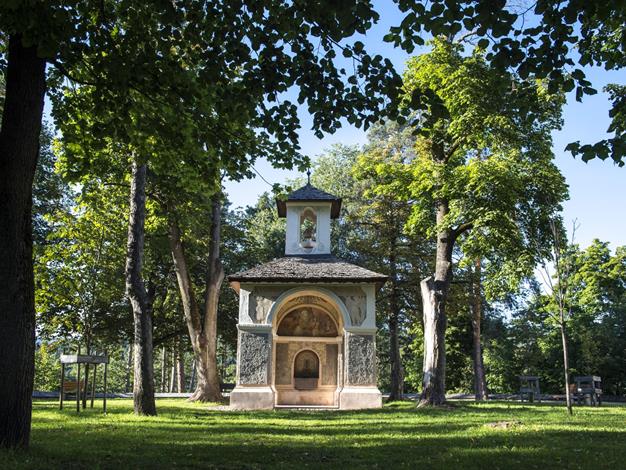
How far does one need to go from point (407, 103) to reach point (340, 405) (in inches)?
560

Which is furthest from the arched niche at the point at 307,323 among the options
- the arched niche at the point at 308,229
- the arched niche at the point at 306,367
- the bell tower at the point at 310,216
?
the arched niche at the point at 308,229

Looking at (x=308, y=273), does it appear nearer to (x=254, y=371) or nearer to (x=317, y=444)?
(x=254, y=371)

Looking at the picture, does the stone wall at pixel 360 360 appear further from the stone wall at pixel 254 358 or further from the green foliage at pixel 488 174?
the green foliage at pixel 488 174

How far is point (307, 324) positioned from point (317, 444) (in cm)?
1435

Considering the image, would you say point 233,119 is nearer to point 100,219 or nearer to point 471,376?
point 100,219

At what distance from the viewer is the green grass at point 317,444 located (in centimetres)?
697

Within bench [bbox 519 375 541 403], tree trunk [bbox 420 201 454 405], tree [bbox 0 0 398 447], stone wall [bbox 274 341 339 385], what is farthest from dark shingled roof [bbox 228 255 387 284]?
tree [bbox 0 0 398 447]

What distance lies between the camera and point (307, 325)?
23.3m

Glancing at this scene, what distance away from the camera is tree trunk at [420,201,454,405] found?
18750 millimetres

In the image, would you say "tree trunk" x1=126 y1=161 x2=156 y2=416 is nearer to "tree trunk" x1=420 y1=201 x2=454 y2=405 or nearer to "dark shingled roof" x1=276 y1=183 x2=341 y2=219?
"tree trunk" x1=420 y1=201 x2=454 y2=405

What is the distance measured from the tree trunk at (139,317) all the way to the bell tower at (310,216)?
31.0ft

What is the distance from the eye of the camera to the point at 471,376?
124 feet

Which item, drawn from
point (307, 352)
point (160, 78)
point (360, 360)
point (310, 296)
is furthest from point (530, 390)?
point (160, 78)

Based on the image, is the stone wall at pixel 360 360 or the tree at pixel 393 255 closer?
the stone wall at pixel 360 360
